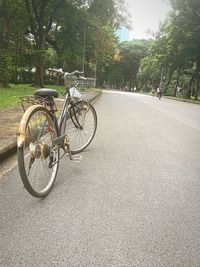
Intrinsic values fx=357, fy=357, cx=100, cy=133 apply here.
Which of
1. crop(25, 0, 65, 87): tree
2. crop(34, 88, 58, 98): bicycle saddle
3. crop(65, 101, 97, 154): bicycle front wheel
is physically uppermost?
crop(25, 0, 65, 87): tree

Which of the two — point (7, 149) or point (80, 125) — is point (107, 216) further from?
point (80, 125)

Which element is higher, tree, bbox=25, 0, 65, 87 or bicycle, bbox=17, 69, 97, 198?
tree, bbox=25, 0, 65, 87

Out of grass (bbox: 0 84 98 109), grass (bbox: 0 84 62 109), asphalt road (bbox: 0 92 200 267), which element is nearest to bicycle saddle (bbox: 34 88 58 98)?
asphalt road (bbox: 0 92 200 267)

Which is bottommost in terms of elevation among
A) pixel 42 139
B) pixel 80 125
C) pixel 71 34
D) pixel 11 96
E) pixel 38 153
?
pixel 11 96

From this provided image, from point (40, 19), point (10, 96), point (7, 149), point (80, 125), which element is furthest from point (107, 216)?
point (40, 19)

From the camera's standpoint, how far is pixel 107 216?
349 cm

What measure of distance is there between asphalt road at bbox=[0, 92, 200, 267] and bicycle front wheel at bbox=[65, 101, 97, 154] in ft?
1.29

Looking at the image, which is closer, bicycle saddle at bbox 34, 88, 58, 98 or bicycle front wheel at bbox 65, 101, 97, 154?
bicycle saddle at bbox 34, 88, 58, 98

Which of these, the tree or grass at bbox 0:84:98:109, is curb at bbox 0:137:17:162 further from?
the tree

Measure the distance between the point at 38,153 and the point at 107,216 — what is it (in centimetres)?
100

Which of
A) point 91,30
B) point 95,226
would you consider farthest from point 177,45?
point 95,226

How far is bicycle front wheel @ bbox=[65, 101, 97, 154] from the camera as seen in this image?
561 centimetres

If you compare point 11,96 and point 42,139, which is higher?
point 42,139

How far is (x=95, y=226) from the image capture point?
3.25 meters
